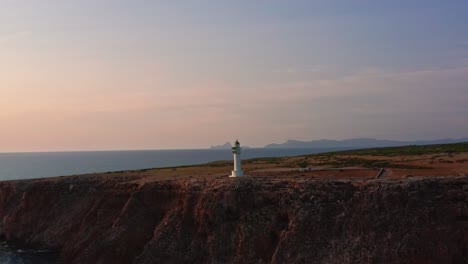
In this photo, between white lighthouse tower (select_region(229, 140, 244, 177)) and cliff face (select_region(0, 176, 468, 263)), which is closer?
cliff face (select_region(0, 176, 468, 263))

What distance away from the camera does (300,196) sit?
30.8 meters

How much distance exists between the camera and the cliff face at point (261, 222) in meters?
26.4

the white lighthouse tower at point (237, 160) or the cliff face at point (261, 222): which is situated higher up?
the white lighthouse tower at point (237, 160)

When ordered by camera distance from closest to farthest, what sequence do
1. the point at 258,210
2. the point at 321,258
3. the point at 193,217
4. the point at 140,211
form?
the point at 321,258
the point at 258,210
the point at 193,217
the point at 140,211

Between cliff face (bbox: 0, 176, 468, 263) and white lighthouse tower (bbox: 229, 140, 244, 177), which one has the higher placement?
white lighthouse tower (bbox: 229, 140, 244, 177)

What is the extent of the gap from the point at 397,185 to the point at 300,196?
19.9 ft

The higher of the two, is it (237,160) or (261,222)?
(237,160)

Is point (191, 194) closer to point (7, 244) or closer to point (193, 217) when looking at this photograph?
point (193, 217)

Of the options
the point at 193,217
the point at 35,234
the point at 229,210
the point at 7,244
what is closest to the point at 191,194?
the point at 193,217

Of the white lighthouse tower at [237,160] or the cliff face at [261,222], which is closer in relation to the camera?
the cliff face at [261,222]

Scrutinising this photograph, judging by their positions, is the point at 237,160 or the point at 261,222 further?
the point at 237,160

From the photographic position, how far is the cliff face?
2639cm

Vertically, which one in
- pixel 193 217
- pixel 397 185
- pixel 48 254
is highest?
pixel 397 185

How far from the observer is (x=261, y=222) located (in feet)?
103
